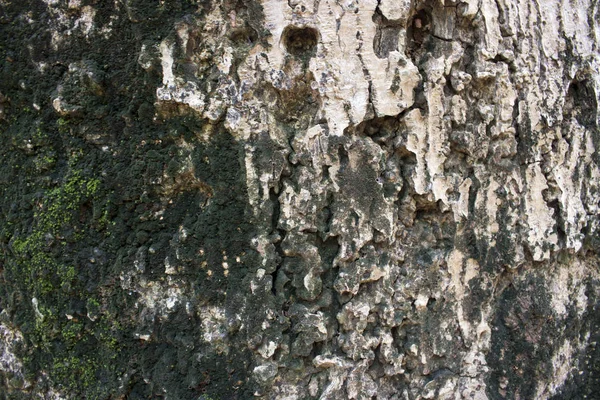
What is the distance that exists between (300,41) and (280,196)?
0.48 m

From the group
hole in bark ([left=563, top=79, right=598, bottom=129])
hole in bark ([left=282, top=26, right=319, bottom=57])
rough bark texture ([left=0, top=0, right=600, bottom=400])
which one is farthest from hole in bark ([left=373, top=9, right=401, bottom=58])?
hole in bark ([left=563, top=79, right=598, bottom=129])

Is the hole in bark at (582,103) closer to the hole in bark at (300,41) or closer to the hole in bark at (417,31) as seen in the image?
the hole in bark at (417,31)

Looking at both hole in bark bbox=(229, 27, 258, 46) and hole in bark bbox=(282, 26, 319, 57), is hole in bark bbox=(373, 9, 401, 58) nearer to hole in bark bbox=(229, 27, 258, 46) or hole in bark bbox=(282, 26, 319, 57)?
hole in bark bbox=(282, 26, 319, 57)

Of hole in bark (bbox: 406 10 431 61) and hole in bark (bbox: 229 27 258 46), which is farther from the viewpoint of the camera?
hole in bark (bbox: 406 10 431 61)

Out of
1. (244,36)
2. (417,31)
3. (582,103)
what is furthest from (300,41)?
(582,103)

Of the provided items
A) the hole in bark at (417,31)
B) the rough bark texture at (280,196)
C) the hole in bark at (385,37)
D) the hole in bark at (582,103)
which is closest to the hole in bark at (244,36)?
the rough bark texture at (280,196)

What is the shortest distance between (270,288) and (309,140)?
1.51 feet

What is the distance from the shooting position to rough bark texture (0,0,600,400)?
1553mm

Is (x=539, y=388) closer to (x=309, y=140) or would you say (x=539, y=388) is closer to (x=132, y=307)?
(x=309, y=140)

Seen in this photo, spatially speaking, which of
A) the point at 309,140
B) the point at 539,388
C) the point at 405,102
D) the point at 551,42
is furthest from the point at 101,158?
the point at 539,388

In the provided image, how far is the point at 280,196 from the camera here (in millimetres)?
1558

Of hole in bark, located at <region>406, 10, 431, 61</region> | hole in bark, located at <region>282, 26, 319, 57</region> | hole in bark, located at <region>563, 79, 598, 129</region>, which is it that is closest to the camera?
hole in bark, located at <region>282, 26, 319, 57</region>

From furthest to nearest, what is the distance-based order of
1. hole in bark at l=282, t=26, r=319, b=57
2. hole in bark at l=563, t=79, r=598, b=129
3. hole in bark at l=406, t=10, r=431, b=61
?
hole in bark at l=563, t=79, r=598, b=129 < hole in bark at l=406, t=10, r=431, b=61 < hole in bark at l=282, t=26, r=319, b=57

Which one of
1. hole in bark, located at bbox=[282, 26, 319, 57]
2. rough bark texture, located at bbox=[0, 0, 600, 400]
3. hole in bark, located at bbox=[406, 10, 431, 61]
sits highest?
hole in bark, located at bbox=[406, 10, 431, 61]
